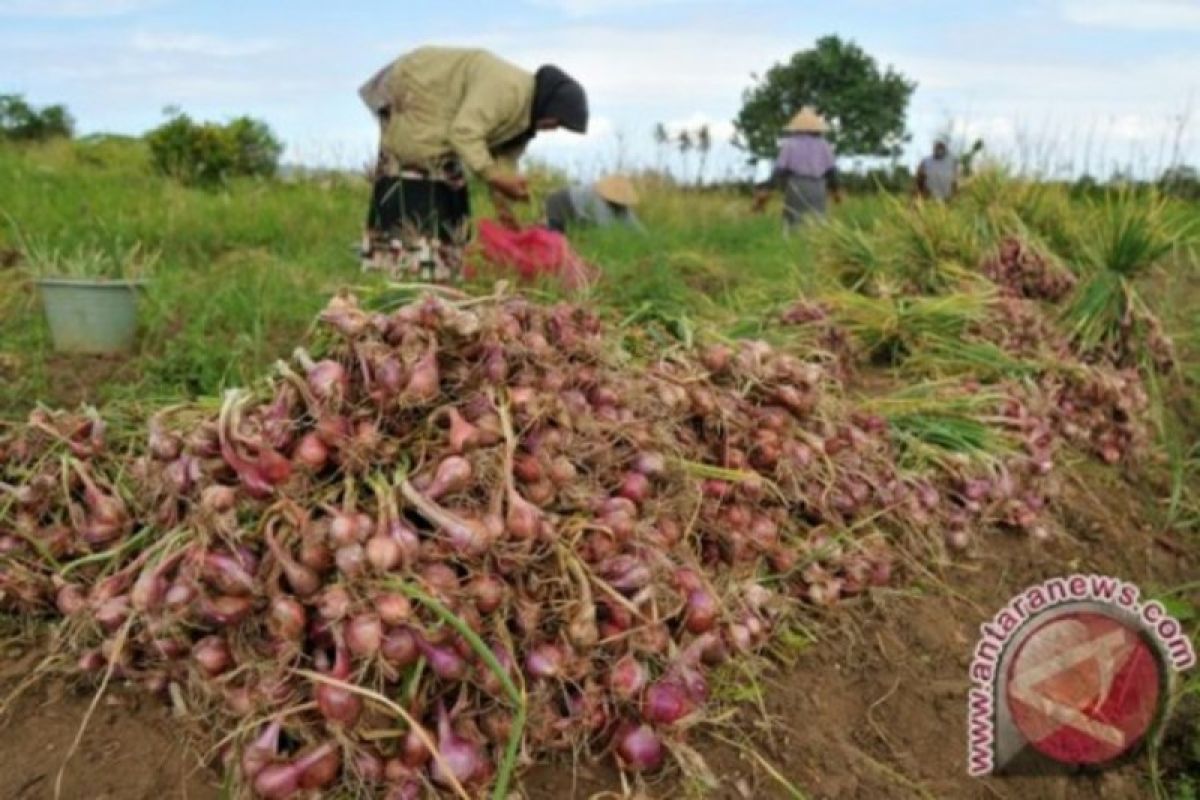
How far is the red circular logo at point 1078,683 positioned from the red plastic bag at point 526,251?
2.82 m

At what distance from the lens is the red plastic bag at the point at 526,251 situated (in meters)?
4.67

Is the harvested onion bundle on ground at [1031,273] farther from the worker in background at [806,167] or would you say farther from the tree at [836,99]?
the tree at [836,99]

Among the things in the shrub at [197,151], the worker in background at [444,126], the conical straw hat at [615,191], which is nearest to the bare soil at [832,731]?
the worker in background at [444,126]

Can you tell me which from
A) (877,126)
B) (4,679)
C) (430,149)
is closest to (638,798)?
(4,679)

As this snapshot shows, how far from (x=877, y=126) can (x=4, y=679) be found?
33828 mm

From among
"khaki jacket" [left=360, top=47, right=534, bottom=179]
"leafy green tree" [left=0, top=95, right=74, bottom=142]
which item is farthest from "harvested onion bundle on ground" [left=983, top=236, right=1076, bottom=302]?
"leafy green tree" [left=0, top=95, right=74, bottom=142]

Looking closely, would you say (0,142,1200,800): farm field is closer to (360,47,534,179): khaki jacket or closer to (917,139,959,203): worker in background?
(360,47,534,179): khaki jacket

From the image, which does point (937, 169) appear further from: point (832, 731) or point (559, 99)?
point (832, 731)

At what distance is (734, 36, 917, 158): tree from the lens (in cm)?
3319

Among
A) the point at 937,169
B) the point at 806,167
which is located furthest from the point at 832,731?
the point at 937,169

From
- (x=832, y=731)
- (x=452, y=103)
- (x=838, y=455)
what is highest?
(x=452, y=103)

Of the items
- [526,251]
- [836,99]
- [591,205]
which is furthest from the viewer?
[836,99]

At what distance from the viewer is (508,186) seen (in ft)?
17.5

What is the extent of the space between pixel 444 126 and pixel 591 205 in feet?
11.0
